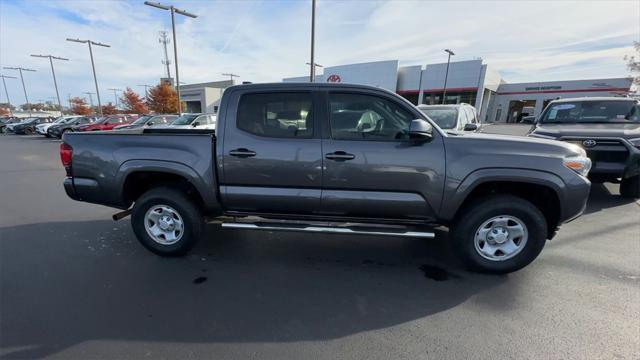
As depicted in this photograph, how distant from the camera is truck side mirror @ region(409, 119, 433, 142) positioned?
112 inches

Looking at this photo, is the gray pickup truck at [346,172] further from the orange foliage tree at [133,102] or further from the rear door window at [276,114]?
the orange foliage tree at [133,102]

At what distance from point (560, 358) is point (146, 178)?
4.33 meters

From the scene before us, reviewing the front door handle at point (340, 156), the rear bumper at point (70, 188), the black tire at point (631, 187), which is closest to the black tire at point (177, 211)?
the rear bumper at point (70, 188)

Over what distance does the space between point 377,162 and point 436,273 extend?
4.59ft

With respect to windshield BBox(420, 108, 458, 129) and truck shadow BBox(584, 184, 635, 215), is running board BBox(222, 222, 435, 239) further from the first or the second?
windshield BBox(420, 108, 458, 129)

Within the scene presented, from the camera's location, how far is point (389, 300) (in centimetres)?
279

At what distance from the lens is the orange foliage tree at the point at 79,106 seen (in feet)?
223

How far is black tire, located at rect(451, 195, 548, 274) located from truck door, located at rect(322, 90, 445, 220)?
0.38 meters

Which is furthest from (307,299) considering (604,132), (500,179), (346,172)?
(604,132)

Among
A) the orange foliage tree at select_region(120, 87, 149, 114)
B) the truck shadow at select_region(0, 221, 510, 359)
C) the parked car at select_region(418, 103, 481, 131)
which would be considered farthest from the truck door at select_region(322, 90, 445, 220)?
the orange foliage tree at select_region(120, 87, 149, 114)

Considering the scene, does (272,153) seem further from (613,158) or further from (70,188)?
(613,158)

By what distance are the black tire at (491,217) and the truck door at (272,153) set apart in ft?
5.16

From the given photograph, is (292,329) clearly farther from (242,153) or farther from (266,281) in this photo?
(242,153)

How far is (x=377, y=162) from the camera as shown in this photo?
3.07 m
